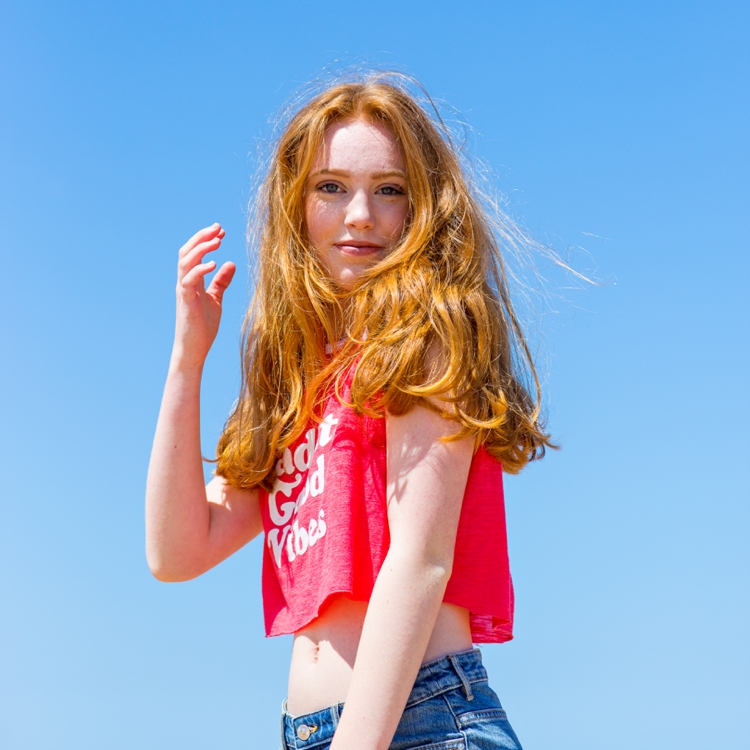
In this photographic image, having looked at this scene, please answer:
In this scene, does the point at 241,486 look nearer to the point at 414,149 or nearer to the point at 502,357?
the point at 502,357

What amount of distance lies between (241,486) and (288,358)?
1.48 ft

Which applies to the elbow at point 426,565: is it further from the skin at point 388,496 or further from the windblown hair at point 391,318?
the windblown hair at point 391,318

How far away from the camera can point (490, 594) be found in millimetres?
2887

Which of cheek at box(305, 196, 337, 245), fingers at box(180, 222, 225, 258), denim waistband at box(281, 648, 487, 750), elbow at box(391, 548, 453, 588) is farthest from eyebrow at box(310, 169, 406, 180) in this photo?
denim waistband at box(281, 648, 487, 750)

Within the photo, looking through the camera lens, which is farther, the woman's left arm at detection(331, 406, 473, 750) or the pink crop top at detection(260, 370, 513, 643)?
the pink crop top at detection(260, 370, 513, 643)

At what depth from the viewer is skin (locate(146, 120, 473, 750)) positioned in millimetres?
2566

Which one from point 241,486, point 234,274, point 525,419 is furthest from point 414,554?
point 234,274

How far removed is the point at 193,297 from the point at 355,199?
0.62 metres

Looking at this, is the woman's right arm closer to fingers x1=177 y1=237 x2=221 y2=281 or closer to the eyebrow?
fingers x1=177 y1=237 x2=221 y2=281

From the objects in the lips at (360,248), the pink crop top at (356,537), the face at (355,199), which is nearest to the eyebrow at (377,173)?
the face at (355,199)

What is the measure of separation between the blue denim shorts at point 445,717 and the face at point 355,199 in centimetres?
129

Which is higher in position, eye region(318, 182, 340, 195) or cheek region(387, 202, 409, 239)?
eye region(318, 182, 340, 195)

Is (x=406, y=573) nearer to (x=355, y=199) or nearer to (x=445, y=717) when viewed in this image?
(x=445, y=717)

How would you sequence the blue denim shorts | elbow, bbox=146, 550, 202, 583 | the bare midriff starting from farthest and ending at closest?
1. elbow, bbox=146, 550, 202, 583
2. the bare midriff
3. the blue denim shorts
